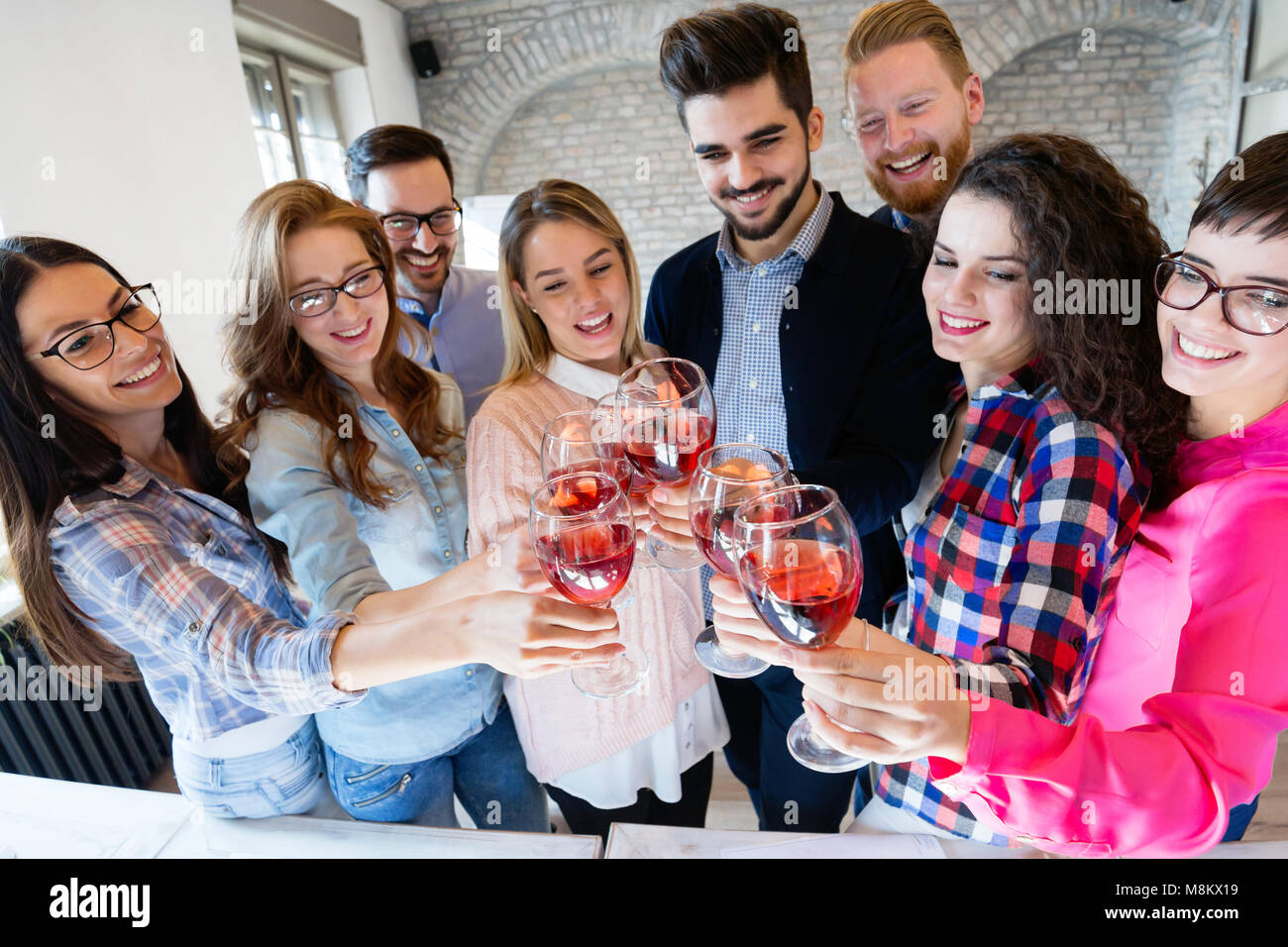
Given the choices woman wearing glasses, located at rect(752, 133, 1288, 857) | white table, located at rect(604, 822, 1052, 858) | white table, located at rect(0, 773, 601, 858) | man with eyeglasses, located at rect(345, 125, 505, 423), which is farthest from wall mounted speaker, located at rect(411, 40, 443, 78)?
white table, located at rect(604, 822, 1052, 858)

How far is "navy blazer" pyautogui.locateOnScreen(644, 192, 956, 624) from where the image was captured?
63.1 inches

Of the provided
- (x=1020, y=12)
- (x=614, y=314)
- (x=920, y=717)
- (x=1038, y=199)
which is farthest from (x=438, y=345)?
(x=1020, y=12)

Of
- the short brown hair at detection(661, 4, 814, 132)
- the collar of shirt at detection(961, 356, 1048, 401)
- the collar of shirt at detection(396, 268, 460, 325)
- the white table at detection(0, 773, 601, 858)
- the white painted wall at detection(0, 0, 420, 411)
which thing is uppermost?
the white painted wall at detection(0, 0, 420, 411)

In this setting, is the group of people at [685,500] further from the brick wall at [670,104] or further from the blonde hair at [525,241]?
the brick wall at [670,104]

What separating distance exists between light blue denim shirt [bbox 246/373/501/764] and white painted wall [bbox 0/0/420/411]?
2.14 metres

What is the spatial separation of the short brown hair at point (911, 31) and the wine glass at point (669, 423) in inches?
60.9

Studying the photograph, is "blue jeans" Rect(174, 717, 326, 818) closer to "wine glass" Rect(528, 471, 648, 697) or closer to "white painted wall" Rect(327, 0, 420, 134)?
"wine glass" Rect(528, 471, 648, 697)

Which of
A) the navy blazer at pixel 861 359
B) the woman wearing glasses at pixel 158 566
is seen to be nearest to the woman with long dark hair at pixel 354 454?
the woman wearing glasses at pixel 158 566

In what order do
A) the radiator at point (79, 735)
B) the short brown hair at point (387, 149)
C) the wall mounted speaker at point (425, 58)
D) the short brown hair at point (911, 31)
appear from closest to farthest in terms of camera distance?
the short brown hair at point (911, 31) < the radiator at point (79, 735) < the short brown hair at point (387, 149) < the wall mounted speaker at point (425, 58)

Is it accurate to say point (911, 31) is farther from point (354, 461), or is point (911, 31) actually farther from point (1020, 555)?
point (354, 461)

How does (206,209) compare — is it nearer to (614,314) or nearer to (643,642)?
(614,314)

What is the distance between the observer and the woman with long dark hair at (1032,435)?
1.00m

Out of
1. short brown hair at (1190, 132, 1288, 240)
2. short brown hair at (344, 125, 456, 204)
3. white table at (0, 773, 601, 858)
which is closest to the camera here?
short brown hair at (1190, 132, 1288, 240)

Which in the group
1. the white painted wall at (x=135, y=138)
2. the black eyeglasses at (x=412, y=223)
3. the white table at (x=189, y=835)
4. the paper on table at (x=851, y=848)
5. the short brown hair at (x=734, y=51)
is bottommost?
the paper on table at (x=851, y=848)
